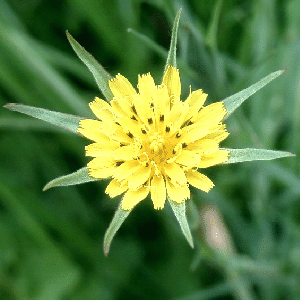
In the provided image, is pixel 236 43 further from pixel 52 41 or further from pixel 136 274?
pixel 136 274

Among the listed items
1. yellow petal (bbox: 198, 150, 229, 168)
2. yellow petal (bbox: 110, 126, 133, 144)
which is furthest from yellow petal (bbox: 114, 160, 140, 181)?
yellow petal (bbox: 198, 150, 229, 168)

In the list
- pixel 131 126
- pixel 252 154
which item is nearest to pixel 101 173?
pixel 131 126

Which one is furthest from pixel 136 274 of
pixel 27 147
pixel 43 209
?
pixel 27 147

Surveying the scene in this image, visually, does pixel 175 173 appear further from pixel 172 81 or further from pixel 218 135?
pixel 172 81

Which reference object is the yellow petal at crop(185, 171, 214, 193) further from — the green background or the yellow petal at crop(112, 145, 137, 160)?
the green background

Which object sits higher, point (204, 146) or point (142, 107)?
point (142, 107)
